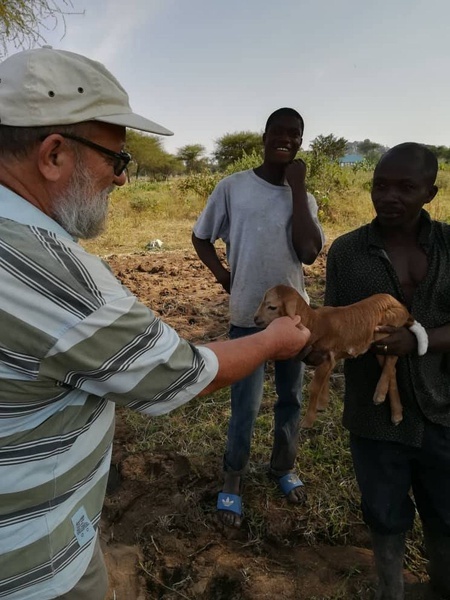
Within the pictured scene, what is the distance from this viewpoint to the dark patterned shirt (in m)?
1.87

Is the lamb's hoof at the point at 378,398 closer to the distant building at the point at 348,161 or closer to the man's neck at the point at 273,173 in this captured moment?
the man's neck at the point at 273,173

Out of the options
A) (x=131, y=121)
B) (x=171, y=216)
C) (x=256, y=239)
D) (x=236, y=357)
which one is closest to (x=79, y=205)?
(x=131, y=121)

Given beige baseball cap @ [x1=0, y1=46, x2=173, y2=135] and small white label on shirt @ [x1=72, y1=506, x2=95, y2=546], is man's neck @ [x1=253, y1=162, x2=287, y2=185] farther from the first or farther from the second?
small white label on shirt @ [x1=72, y1=506, x2=95, y2=546]

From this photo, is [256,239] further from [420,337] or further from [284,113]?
[420,337]

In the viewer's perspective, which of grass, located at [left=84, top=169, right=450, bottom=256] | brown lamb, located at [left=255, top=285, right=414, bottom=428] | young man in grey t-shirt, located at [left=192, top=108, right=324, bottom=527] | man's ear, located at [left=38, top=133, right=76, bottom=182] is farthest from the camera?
grass, located at [left=84, top=169, right=450, bottom=256]

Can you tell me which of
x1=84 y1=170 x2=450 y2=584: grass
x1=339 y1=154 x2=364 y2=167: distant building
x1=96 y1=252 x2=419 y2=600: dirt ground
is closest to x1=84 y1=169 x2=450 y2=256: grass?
x1=339 y1=154 x2=364 y2=167: distant building

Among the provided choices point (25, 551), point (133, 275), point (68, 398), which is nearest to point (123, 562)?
point (25, 551)

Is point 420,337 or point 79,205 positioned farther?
point 420,337

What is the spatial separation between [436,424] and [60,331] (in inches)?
60.2

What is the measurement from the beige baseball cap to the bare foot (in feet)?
7.25

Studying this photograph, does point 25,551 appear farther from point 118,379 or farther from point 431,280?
point 431,280

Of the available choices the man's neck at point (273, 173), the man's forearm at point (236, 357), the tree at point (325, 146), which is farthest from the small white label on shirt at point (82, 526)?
the tree at point (325, 146)

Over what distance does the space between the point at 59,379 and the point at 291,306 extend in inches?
41.1

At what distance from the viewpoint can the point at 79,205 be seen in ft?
4.27
